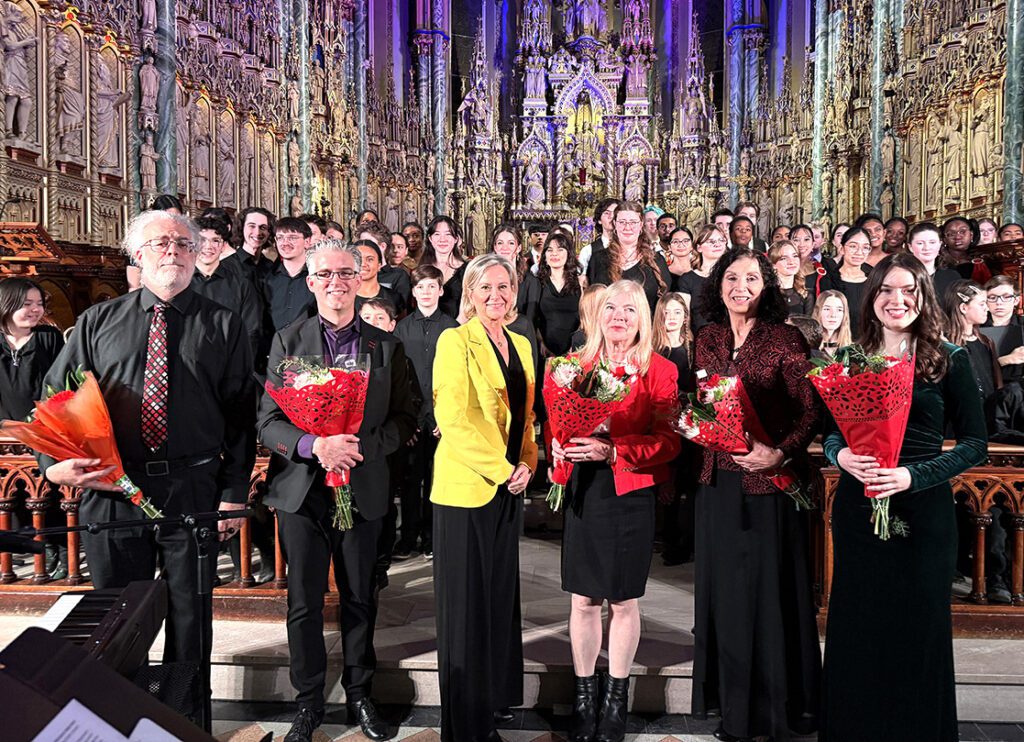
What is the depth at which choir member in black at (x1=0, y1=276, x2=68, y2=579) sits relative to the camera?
4.55 metres

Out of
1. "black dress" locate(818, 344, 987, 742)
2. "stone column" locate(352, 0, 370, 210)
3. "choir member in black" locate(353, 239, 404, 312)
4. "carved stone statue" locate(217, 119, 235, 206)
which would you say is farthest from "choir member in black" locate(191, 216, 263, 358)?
"stone column" locate(352, 0, 370, 210)

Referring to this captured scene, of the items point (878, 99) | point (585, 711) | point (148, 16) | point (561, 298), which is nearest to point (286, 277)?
point (561, 298)

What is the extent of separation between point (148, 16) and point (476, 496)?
29.3ft

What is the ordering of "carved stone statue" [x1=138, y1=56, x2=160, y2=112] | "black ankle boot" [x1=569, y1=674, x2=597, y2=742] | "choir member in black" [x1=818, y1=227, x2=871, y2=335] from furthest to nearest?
"carved stone statue" [x1=138, y1=56, x2=160, y2=112] < "choir member in black" [x1=818, y1=227, x2=871, y2=335] < "black ankle boot" [x1=569, y1=674, x2=597, y2=742]

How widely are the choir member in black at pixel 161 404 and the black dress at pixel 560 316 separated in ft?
8.65

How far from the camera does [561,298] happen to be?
518 centimetres

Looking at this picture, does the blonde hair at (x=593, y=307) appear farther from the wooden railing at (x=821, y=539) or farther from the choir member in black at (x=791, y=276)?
the choir member in black at (x=791, y=276)

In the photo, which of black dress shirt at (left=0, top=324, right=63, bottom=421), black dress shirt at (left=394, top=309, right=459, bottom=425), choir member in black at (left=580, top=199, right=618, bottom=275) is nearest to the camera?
black dress shirt at (left=0, top=324, right=63, bottom=421)

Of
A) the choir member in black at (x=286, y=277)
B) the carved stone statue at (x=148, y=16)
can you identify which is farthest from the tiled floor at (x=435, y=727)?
the carved stone statue at (x=148, y=16)

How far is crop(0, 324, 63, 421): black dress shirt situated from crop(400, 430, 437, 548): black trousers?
2.13m

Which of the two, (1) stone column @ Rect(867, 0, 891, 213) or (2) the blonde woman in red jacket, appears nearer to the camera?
(2) the blonde woman in red jacket

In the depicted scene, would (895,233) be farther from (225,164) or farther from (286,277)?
(225,164)

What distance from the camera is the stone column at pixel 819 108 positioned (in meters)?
15.2

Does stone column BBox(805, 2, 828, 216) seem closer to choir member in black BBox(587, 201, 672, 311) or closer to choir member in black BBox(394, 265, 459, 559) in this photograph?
choir member in black BBox(587, 201, 672, 311)
